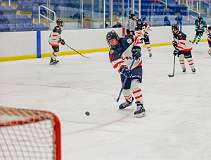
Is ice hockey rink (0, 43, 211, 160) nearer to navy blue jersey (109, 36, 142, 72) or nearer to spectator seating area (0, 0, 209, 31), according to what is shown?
navy blue jersey (109, 36, 142, 72)

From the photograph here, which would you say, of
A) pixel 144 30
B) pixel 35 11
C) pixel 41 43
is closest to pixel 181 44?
pixel 144 30

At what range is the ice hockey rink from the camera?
465 centimetres

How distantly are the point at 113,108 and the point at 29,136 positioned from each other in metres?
2.17

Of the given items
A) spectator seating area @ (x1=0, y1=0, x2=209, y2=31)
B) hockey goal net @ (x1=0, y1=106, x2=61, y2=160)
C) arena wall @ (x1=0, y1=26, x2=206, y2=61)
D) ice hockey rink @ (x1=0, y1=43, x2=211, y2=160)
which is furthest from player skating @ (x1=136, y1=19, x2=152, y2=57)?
hockey goal net @ (x1=0, y1=106, x2=61, y2=160)

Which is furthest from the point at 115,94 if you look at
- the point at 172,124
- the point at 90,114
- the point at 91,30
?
the point at 91,30

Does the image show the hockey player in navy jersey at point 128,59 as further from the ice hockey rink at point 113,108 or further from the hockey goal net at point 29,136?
the hockey goal net at point 29,136

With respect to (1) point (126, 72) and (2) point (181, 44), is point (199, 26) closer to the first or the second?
(2) point (181, 44)

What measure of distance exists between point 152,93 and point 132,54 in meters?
1.98

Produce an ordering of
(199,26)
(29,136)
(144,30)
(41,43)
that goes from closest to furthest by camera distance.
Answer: (29,136)
(41,43)
(144,30)
(199,26)

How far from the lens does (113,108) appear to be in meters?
6.77

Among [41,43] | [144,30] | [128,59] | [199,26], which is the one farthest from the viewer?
[199,26]

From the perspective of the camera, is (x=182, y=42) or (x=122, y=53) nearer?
(x=122, y=53)

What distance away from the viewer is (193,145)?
473 centimetres

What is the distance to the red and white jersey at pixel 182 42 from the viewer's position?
1062 centimetres
